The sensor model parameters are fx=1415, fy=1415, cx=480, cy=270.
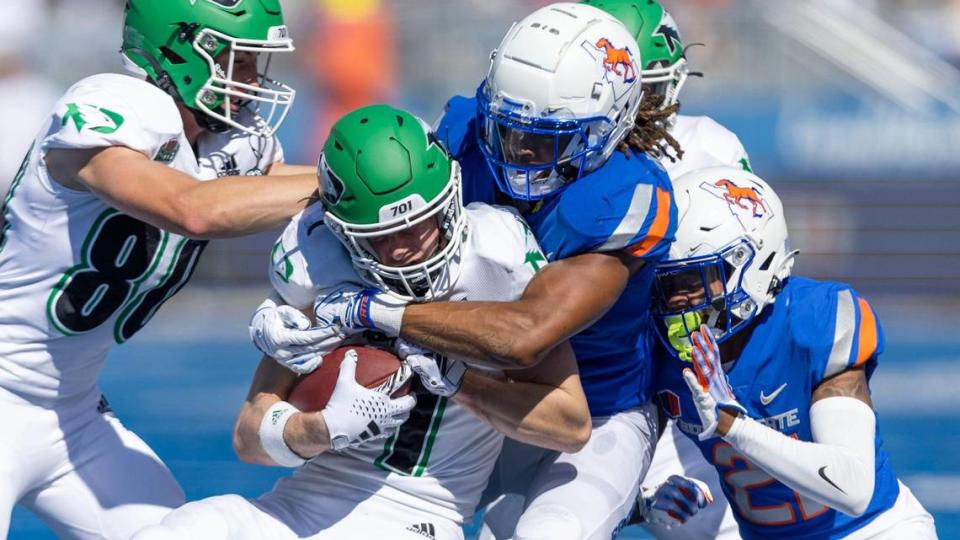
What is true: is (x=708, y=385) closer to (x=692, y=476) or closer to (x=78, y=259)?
(x=692, y=476)

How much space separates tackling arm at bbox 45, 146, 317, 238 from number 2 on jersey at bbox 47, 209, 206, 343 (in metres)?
0.22

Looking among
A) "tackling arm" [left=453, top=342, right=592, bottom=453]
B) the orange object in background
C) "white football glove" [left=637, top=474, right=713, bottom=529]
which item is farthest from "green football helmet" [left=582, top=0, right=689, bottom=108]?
the orange object in background

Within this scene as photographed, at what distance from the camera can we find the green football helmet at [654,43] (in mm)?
4824

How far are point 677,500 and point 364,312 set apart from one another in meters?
1.21

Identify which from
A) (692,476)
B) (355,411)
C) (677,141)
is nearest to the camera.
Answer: (355,411)

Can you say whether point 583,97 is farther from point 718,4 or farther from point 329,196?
point 718,4

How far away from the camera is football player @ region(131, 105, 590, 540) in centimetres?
347

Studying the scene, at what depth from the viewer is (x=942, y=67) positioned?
10.4m

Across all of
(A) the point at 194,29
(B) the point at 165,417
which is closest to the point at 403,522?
(A) the point at 194,29

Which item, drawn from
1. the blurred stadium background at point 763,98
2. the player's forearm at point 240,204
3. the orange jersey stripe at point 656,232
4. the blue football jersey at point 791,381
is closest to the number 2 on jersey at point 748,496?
the blue football jersey at point 791,381

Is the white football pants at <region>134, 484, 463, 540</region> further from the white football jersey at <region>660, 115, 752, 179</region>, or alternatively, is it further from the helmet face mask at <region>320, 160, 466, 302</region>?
the white football jersey at <region>660, 115, 752, 179</region>

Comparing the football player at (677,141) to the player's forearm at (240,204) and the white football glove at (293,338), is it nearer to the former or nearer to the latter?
the player's forearm at (240,204)

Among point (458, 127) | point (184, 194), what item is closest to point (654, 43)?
point (458, 127)

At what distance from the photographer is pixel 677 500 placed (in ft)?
13.5
